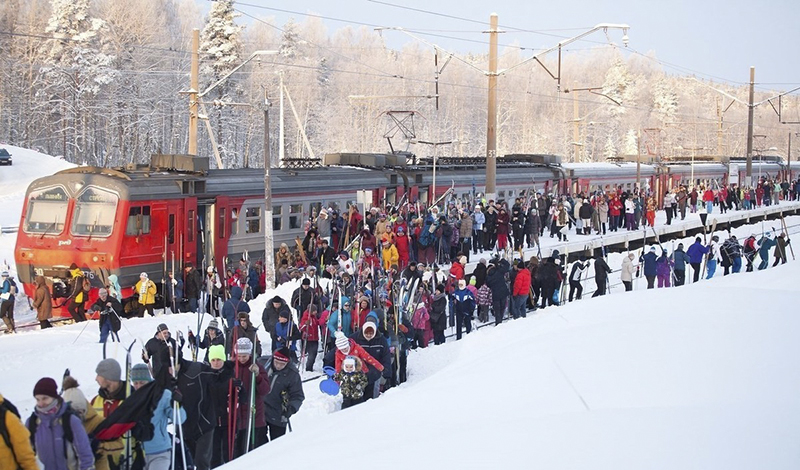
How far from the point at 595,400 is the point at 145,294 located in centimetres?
1193

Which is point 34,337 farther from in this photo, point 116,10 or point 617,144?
point 617,144

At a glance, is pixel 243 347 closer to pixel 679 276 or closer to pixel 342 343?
pixel 342 343

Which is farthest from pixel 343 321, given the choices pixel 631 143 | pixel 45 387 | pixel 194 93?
pixel 631 143

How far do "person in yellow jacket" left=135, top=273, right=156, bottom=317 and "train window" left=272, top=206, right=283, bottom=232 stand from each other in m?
6.12

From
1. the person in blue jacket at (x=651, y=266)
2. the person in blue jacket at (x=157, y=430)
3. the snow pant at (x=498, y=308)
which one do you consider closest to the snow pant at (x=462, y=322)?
the snow pant at (x=498, y=308)

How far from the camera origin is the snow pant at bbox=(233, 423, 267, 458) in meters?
9.40

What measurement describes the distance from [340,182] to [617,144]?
285 ft

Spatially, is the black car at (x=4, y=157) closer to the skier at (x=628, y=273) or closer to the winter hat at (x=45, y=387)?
the skier at (x=628, y=273)

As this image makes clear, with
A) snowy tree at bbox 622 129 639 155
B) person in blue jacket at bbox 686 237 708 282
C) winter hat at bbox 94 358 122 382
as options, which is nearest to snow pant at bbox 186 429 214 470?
winter hat at bbox 94 358 122 382

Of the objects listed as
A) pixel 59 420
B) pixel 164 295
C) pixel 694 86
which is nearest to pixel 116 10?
pixel 164 295

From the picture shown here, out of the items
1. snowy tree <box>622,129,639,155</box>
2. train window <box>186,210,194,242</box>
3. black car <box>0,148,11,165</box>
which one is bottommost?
train window <box>186,210,194,242</box>

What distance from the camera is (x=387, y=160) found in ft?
108

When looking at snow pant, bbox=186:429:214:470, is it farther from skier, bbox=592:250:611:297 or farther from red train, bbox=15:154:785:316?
skier, bbox=592:250:611:297

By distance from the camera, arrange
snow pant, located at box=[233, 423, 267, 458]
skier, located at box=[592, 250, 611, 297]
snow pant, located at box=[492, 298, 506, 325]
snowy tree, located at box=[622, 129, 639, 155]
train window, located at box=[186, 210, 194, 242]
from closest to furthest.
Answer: snow pant, located at box=[233, 423, 267, 458]
snow pant, located at box=[492, 298, 506, 325]
train window, located at box=[186, 210, 194, 242]
skier, located at box=[592, 250, 611, 297]
snowy tree, located at box=[622, 129, 639, 155]
